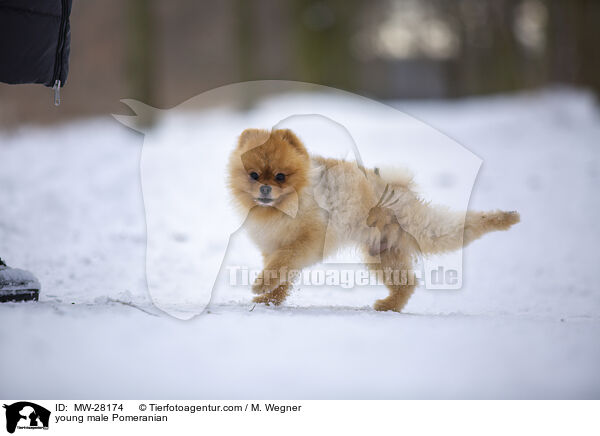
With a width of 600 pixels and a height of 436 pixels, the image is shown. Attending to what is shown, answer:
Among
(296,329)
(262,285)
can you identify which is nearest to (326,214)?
(262,285)

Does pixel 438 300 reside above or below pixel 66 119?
below

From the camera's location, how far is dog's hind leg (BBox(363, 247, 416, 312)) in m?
2.78

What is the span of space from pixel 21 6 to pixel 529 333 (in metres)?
2.71

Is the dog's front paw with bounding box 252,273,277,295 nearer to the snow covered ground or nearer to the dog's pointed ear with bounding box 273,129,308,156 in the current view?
the snow covered ground

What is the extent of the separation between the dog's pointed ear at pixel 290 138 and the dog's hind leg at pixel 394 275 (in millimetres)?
582

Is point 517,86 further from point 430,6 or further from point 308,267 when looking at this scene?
point 308,267

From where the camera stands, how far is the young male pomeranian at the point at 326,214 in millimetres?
2656

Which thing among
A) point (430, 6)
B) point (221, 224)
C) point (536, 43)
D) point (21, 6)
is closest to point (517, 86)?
point (536, 43)

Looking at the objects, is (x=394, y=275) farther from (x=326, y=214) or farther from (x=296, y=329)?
(x=296, y=329)

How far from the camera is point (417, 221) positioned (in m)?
2.72

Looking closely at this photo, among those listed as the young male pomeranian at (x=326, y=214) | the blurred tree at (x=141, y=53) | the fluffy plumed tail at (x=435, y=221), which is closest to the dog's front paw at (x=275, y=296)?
the young male pomeranian at (x=326, y=214)
